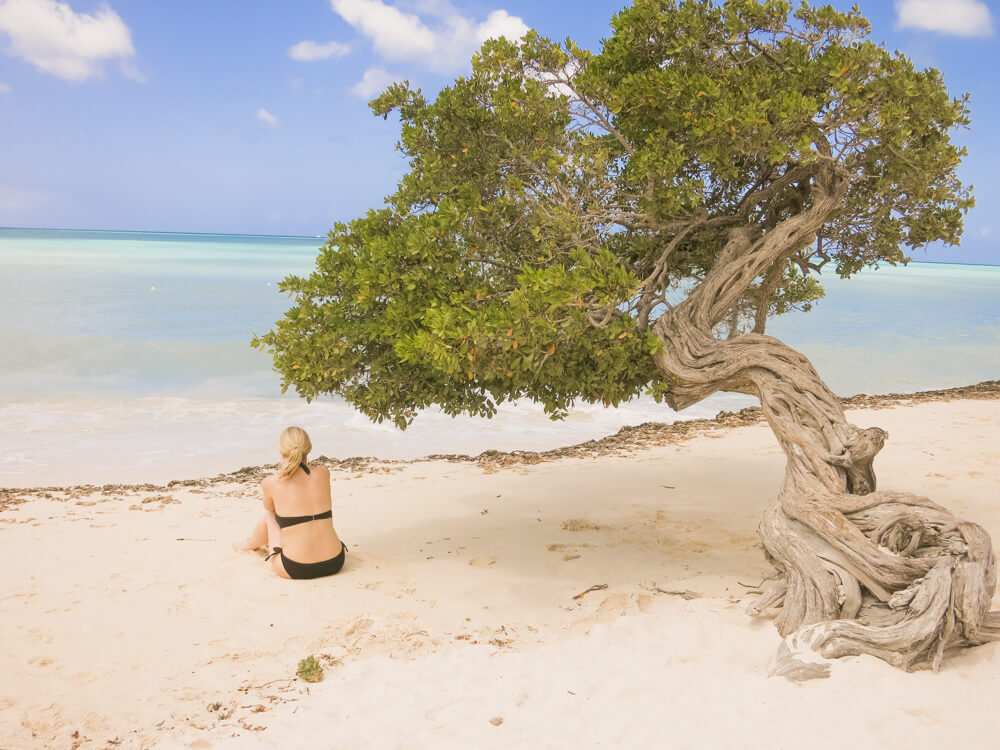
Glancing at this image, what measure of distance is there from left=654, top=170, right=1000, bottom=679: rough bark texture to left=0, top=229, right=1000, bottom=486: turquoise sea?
7.76 metres

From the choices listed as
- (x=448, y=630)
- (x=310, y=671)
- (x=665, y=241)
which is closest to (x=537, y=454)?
(x=665, y=241)

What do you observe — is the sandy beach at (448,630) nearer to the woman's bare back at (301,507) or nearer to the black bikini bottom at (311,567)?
the black bikini bottom at (311,567)

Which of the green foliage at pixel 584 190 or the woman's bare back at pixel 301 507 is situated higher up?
the green foliage at pixel 584 190

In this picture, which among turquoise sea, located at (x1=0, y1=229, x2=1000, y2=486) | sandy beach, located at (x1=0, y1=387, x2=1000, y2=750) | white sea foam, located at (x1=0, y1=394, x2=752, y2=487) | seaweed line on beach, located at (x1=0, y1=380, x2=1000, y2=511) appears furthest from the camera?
turquoise sea, located at (x1=0, y1=229, x2=1000, y2=486)

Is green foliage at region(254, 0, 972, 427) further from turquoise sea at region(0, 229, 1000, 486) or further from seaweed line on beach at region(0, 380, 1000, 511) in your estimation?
turquoise sea at region(0, 229, 1000, 486)

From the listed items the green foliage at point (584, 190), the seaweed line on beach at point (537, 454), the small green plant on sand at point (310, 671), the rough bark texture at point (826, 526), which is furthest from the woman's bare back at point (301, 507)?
the seaweed line on beach at point (537, 454)

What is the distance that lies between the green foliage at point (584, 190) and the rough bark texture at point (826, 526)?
0.41 m

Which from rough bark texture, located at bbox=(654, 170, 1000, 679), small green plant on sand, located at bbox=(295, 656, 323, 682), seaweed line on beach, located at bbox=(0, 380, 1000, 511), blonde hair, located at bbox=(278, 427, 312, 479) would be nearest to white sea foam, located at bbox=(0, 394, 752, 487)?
seaweed line on beach, located at bbox=(0, 380, 1000, 511)

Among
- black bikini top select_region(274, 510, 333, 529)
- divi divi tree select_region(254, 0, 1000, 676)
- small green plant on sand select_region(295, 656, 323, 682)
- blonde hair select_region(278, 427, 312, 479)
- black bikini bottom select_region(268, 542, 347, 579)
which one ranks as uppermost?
divi divi tree select_region(254, 0, 1000, 676)

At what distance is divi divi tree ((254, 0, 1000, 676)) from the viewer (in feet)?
17.6

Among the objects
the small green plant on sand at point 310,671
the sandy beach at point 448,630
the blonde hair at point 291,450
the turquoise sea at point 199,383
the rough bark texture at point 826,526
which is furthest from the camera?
the turquoise sea at point 199,383

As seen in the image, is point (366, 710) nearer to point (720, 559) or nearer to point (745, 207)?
point (720, 559)

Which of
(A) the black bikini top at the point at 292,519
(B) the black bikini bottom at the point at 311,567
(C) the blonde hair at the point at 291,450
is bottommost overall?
(B) the black bikini bottom at the point at 311,567

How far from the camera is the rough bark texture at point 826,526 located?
15.2 feet
